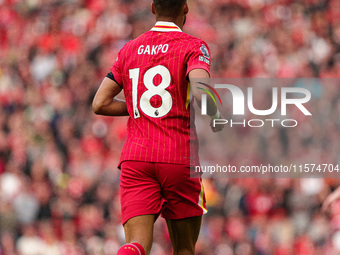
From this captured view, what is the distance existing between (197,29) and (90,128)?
2422 mm

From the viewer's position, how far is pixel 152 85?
3.92m

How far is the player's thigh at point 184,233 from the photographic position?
4070mm

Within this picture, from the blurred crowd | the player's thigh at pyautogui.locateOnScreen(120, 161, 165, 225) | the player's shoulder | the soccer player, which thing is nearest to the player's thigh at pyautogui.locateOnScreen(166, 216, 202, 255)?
the soccer player

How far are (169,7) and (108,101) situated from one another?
2.27 feet

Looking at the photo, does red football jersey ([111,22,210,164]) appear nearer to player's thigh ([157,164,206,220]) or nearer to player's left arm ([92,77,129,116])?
player's thigh ([157,164,206,220])

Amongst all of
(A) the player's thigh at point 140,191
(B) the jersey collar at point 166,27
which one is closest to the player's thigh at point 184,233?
(A) the player's thigh at point 140,191

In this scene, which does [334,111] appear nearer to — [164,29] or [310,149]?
[310,149]

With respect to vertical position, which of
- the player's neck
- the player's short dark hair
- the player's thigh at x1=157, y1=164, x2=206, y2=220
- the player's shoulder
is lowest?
the player's thigh at x1=157, y1=164, x2=206, y2=220

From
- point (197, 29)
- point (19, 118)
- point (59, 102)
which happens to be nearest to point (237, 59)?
point (197, 29)

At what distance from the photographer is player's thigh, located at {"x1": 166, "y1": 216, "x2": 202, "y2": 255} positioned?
4070mm
